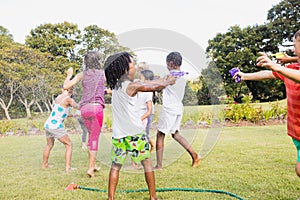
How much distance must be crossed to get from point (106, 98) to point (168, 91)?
2.34 feet

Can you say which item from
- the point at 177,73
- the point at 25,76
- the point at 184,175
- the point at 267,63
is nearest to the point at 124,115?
the point at 177,73

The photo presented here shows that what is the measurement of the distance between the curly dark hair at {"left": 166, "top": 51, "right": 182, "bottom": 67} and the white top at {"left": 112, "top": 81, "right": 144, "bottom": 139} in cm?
42

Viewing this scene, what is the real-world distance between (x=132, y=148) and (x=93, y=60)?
0.92 m

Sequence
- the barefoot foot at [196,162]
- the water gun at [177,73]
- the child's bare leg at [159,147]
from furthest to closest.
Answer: the barefoot foot at [196,162], the child's bare leg at [159,147], the water gun at [177,73]

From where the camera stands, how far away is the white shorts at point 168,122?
11.8 feet

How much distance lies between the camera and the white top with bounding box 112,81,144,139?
8.98ft

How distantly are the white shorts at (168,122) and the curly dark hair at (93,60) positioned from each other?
0.93 meters

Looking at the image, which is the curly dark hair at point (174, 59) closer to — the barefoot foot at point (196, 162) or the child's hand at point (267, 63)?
the child's hand at point (267, 63)

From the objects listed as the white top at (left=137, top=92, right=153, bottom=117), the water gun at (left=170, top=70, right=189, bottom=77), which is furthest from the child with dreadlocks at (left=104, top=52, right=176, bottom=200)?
the white top at (left=137, top=92, right=153, bottom=117)

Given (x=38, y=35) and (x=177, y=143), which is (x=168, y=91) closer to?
(x=177, y=143)

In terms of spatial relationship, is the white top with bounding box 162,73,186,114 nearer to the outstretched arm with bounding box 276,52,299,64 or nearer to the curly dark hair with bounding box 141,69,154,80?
the curly dark hair with bounding box 141,69,154,80

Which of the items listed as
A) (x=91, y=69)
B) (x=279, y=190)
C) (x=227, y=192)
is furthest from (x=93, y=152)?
(x=279, y=190)

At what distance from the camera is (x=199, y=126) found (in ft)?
11.6

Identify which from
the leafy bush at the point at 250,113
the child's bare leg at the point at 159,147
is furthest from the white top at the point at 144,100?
the leafy bush at the point at 250,113
